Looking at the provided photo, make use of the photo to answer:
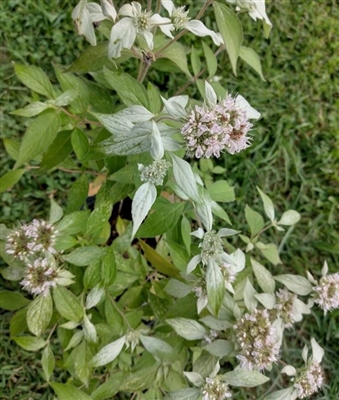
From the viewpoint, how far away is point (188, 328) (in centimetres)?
105

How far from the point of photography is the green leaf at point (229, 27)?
3.11ft

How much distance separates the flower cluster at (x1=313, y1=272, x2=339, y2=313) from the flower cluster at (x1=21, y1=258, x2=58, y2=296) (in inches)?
22.4

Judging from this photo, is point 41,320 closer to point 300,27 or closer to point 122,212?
point 122,212

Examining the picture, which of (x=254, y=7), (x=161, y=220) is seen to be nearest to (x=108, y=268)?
(x=161, y=220)

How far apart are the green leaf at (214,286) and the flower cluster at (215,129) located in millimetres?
234

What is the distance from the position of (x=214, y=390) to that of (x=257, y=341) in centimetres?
13

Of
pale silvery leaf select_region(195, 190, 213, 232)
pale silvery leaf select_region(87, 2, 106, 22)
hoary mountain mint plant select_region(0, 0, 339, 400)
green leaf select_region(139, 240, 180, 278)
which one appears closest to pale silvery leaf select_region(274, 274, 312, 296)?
hoary mountain mint plant select_region(0, 0, 339, 400)

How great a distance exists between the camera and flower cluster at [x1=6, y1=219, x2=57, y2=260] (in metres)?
0.95

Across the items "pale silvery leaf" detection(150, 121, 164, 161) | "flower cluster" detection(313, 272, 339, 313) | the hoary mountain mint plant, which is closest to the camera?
"pale silvery leaf" detection(150, 121, 164, 161)

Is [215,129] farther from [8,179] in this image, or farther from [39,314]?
[8,179]

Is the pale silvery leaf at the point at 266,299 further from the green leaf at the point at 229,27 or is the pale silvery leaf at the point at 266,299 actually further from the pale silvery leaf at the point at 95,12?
the pale silvery leaf at the point at 95,12

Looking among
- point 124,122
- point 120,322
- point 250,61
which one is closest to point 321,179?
point 250,61

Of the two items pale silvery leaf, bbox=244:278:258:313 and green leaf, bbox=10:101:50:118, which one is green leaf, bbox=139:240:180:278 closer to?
pale silvery leaf, bbox=244:278:258:313

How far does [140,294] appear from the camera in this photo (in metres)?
1.22
